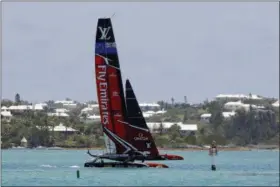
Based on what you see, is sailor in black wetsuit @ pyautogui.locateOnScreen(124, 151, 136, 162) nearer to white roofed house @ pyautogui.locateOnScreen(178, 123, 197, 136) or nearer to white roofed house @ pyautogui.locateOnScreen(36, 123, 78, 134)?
white roofed house @ pyautogui.locateOnScreen(36, 123, 78, 134)

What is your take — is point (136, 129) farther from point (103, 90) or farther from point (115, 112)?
point (103, 90)

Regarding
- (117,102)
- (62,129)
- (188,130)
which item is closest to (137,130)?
(117,102)

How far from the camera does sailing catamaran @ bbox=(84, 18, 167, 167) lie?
68562mm

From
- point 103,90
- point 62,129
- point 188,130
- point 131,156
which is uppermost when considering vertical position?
point 62,129

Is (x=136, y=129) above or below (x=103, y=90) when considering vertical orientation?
below

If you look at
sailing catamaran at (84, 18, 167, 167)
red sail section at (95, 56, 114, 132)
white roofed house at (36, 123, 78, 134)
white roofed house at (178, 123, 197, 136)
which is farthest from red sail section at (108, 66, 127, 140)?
white roofed house at (178, 123, 197, 136)

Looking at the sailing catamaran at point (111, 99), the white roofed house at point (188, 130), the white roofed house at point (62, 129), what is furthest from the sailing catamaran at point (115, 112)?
the white roofed house at point (188, 130)

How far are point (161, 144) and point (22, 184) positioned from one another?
369 feet

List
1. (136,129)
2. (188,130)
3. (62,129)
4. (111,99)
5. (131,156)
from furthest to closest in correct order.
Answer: (188,130), (62,129), (136,129), (111,99), (131,156)

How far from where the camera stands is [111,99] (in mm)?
69812

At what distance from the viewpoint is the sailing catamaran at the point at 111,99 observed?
225ft

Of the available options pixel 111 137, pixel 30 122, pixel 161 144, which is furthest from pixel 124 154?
pixel 30 122

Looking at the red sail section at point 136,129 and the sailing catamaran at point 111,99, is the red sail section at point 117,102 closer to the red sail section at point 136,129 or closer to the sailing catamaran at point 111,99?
the sailing catamaran at point 111,99

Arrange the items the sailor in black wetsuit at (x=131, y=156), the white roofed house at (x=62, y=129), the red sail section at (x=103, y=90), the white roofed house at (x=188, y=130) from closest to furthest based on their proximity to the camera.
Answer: the sailor in black wetsuit at (x=131, y=156)
the red sail section at (x=103, y=90)
the white roofed house at (x=62, y=129)
the white roofed house at (x=188, y=130)
